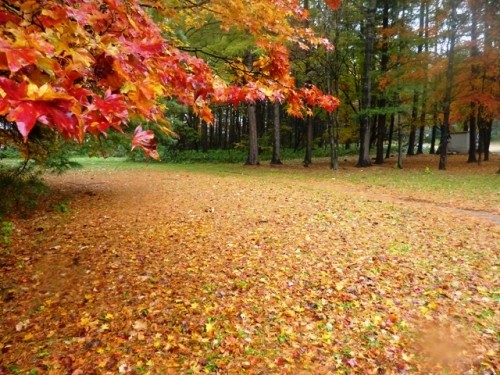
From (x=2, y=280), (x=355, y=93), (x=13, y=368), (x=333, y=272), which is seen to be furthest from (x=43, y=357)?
(x=355, y=93)

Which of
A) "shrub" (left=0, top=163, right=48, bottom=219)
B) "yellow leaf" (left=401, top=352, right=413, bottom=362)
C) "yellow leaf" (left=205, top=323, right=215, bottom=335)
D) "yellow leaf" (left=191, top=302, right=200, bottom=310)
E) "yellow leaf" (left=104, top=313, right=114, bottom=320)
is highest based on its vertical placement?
"shrub" (left=0, top=163, right=48, bottom=219)

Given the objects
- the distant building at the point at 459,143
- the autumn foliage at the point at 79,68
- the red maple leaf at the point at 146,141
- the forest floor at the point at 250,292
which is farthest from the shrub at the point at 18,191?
the distant building at the point at 459,143

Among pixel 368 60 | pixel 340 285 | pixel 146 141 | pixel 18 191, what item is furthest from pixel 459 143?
pixel 146 141

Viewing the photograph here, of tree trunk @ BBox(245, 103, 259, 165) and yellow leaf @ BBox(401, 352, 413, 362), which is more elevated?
tree trunk @ BBox(245, 103, 259, 165)

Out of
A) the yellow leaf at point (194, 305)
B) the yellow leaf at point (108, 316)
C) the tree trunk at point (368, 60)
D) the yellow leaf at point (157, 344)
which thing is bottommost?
the yellow leaf at point (157, 344)

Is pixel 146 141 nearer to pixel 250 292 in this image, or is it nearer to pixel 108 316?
pixel 108 316

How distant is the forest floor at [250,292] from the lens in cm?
307

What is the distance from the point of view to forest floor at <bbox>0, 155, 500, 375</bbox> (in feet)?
10.1

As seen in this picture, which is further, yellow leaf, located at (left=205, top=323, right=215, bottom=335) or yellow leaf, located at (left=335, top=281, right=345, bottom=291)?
yellow leaf, located at (left=335, top=281, right=345, bottom=291)

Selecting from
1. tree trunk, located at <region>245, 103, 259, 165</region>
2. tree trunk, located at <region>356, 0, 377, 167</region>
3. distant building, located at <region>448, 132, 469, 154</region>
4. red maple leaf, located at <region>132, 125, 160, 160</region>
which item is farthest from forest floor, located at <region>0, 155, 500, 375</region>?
distant building, located at <region>448, 132, 469, 154</region>

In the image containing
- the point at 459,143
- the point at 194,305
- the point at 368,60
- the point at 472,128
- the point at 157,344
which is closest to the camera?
the point at 157,344

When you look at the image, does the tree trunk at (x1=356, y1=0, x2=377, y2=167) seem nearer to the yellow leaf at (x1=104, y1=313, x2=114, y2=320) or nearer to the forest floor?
the forest floor

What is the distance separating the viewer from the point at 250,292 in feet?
13.4

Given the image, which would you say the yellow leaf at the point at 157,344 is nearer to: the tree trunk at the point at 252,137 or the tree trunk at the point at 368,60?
the tree trunk at the point at 252,137
